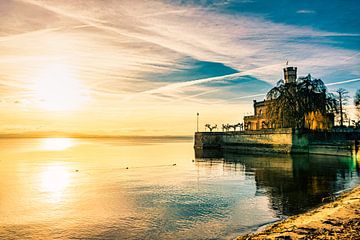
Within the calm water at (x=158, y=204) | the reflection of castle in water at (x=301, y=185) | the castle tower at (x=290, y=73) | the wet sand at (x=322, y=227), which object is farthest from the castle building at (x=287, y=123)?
the wet sand at (x=322, y=227)

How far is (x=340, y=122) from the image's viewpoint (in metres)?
73.8

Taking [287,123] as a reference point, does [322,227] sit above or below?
below

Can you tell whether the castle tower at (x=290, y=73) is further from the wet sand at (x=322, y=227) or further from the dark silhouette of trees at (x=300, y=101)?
the wet sand at (x=322, y=227)

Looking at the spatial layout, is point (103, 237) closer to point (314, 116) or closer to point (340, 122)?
point (314, 116)

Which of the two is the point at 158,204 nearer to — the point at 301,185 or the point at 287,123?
the point at 301,185

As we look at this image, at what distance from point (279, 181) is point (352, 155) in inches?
978

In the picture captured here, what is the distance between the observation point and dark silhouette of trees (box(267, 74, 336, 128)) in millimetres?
61906

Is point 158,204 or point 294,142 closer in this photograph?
point 158,204

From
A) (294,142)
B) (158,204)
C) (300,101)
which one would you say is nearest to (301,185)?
(158,204)

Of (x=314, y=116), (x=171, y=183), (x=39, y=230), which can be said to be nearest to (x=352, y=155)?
(x=314, y=116)

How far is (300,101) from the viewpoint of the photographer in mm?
62781

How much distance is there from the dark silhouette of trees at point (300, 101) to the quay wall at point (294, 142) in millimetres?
3430

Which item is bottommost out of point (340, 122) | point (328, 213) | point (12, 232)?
point (12, 232)

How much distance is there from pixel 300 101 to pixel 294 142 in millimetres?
8245
